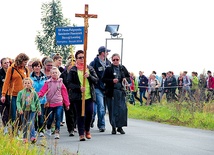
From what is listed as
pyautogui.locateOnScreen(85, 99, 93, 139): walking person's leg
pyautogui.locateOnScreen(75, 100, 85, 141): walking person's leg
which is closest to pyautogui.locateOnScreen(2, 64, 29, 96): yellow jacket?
pyautogui.locateOnScreen(75, 100, 85, 141): walking person's leg

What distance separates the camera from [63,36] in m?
21.3

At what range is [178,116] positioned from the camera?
2119cm

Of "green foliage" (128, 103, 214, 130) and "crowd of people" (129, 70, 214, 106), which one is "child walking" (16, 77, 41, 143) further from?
"crowd of people" (129, 70, 214, 106)

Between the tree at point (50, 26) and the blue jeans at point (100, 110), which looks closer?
the blue jeans at point (100, 110)

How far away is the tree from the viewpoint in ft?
213

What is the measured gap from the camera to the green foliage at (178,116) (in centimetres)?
1901

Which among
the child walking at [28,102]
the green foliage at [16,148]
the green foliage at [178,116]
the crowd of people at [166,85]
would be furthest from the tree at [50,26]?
the green foliage at [16,148]

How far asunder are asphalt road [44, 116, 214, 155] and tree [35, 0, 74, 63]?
48.0m

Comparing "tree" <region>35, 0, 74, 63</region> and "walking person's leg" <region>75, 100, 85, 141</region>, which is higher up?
"tree" <region>35, 0, 74, 63</region>

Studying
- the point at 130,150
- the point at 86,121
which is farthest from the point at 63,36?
the point at 130,150

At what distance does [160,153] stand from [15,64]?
3.34 meters

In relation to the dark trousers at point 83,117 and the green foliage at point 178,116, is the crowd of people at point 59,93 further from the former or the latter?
the green foliage at point 178,116

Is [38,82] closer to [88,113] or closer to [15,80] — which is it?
[15,80]

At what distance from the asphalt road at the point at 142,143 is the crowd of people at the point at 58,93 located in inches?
14.1
